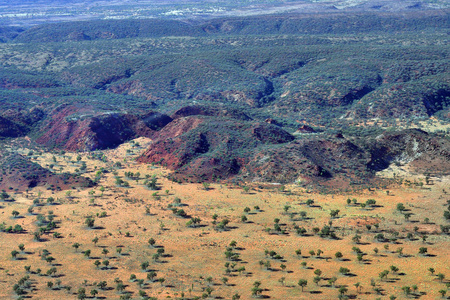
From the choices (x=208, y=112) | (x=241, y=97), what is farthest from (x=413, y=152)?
(x=241, y=97)

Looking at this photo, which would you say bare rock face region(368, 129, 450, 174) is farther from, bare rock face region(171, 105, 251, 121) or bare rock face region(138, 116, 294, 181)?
bare rock face region(171, 105, 251, 121)

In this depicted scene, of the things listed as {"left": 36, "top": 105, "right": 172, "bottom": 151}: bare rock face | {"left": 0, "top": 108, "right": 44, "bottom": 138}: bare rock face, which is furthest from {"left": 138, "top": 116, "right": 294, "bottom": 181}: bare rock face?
{"left": 0, "top": 108, "right": 44, "bottom": 138}: bare rock face

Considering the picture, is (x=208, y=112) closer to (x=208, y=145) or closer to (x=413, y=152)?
(x=208, y=145)

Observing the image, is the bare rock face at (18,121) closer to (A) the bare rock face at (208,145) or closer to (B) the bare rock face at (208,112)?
(A) the bare rock face at (208,145)

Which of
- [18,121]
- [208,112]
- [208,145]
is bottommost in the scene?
[208,145]

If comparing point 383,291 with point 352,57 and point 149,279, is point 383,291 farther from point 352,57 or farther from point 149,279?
point 352,57

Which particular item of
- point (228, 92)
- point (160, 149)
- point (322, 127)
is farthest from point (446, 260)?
point (228, 92)

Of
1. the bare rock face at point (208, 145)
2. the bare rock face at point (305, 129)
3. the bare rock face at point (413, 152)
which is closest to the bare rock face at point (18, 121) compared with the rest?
the bare rock face at point (208, 145)
